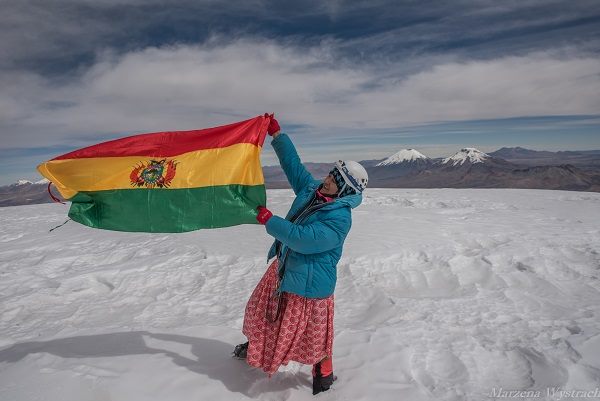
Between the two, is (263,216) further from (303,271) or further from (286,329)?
(286,329)

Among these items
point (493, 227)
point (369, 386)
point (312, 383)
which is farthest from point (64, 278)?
point (493, 227)

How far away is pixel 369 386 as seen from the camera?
3.90 meters

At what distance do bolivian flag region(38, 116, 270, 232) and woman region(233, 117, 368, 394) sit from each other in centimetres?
38

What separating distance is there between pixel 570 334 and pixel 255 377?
411 cm

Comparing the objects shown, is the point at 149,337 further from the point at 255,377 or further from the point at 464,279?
the point at 464,279

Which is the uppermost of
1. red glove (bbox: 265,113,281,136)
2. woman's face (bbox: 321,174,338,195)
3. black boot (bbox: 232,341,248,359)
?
red glove (bbox: 265,113,281,136)

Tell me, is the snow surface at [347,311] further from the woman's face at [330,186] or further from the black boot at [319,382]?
the woman's face at [330,186]

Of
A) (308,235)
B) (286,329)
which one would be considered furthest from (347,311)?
(308,235)

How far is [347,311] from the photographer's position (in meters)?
6.47

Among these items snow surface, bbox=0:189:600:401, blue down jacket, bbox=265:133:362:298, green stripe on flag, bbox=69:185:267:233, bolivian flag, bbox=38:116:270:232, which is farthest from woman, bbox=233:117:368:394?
snow surface, bbox=0:189:600:401

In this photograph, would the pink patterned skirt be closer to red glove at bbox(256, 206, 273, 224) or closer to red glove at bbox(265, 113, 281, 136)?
red glove at bbox(256, 206, 273, 224)

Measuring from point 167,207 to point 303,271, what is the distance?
1.57m

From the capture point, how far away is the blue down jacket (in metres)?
3.06

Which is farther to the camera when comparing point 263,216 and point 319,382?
point 319,382
